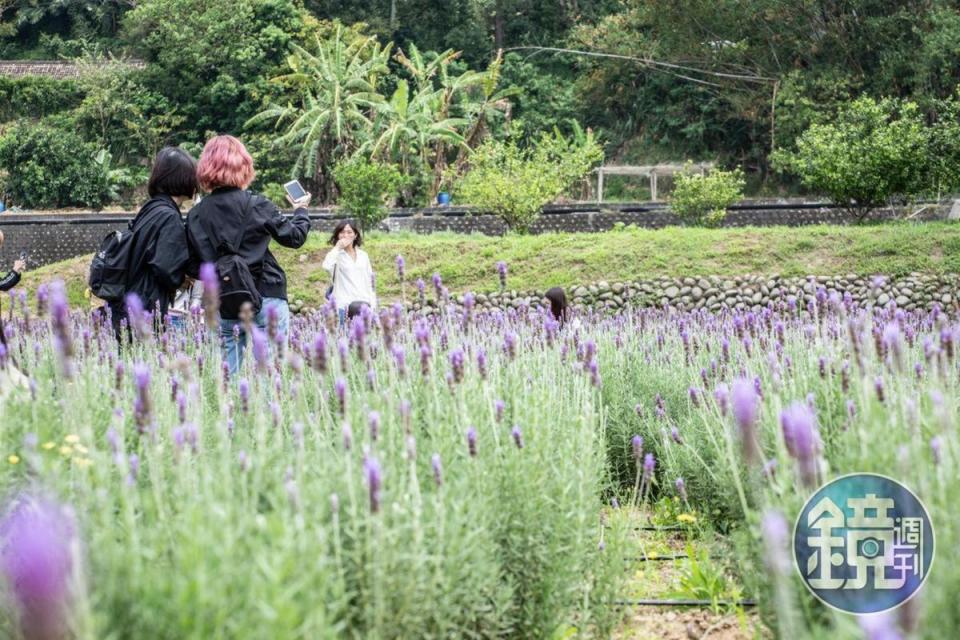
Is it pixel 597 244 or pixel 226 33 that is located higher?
pixel 226 33

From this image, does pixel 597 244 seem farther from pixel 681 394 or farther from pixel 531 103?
pixel 531 103

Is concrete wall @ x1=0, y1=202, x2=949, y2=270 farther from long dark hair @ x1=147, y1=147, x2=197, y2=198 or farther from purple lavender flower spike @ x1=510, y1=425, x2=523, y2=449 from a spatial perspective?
purple lavender flower spike @ x1=510, y1=425, x2=523, y2=449

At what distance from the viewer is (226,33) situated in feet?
95.4

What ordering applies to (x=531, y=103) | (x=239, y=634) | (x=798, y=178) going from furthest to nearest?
(x=531, y=103), (x=798, y=178), (x=239, y=634)

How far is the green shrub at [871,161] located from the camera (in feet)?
53.0

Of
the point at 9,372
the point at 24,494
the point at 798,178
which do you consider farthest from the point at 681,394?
the point at 798,178

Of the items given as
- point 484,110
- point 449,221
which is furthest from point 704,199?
point 484,110

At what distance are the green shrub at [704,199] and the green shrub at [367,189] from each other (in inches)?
196

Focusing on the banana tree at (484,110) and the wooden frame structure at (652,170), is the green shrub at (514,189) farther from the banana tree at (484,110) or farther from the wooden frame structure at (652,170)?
the wooden frame structure at (652,170)

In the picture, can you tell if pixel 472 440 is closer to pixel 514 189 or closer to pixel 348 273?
pixel 348 273

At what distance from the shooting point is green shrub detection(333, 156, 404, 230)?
17.8 m

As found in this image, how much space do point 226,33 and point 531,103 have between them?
8.83 meters

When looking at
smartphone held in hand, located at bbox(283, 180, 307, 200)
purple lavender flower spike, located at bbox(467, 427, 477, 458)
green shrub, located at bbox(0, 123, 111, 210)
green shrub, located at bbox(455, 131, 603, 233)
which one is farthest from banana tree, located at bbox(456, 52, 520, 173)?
purple lavender flower spike, located at bbox(467, 427, 477, 458)

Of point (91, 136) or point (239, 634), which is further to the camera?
point (91, 136)
